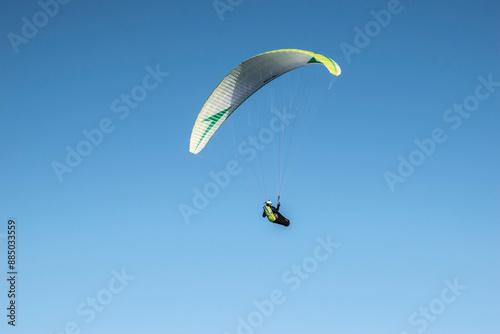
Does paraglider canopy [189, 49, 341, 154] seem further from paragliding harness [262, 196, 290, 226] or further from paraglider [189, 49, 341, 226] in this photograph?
paragliding harness [262, 196, 290, 226]

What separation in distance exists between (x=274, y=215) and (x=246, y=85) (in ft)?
25.0

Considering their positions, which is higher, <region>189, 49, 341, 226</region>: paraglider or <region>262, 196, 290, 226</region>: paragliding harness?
<region>189, 49, 341, 226</region>: paraglider

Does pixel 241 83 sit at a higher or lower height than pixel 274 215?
higher

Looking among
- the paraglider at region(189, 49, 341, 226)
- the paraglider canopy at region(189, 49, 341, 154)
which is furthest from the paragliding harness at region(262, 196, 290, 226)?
the paraglider canopy at region(189, 49, 341, 154)

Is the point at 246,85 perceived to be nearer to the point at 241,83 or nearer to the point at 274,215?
the point at 241,83

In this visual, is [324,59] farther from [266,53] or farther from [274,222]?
[274,222]

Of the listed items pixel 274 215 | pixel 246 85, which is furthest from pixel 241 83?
pixel 274 215

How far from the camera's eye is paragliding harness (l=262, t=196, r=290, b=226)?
1614 inches

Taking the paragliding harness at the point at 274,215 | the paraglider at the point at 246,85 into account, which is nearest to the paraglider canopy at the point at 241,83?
the paraglider at the point at 246,85

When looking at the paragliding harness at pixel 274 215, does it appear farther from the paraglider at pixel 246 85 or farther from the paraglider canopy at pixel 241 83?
the paraglider canopy at pixel 241 83

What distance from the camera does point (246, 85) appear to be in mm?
42969

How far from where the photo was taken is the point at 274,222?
135 ft

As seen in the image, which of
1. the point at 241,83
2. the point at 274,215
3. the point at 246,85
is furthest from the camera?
the point at 246,85

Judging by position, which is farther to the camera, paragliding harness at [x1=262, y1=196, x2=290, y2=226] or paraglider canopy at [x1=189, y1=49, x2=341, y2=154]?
paragliding harness at [x1=262, y1=196, x2=290, y2=226]
